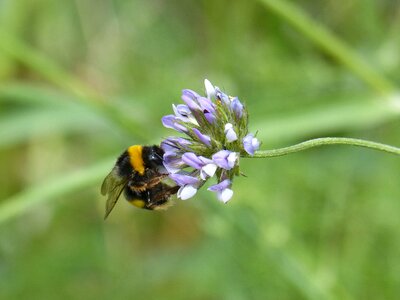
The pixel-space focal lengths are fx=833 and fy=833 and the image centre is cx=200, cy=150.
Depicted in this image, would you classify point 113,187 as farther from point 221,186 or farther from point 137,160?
point 221,186

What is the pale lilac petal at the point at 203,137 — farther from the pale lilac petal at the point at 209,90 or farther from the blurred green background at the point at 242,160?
the blurred green background at the point at 242,160

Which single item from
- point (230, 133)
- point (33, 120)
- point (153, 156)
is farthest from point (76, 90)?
point (230, 133)

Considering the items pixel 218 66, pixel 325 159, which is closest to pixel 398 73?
pixel 325 159

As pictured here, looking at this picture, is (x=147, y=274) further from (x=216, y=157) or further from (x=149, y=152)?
(x=216, y=157)

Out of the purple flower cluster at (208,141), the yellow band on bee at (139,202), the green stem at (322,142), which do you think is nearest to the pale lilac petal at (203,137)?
the purple flower cluster at (208,141)

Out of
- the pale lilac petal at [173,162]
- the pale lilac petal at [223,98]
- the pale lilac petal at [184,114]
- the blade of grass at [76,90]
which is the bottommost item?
the pale lilac petal at [173,162]

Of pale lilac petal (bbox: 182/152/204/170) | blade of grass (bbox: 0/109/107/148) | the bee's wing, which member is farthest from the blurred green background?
pale lilac petal (bbox: 182/152/204/170)
